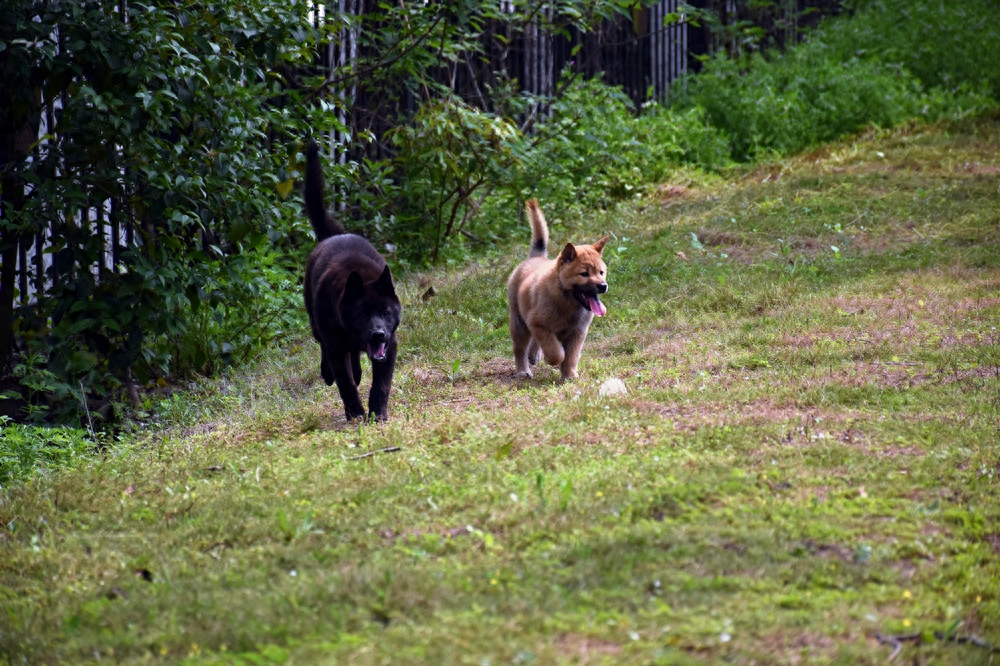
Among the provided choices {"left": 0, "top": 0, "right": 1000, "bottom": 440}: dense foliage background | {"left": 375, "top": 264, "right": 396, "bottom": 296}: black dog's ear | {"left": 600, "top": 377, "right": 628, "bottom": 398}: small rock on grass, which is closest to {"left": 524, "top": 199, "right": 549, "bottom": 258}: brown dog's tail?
{"left": 0, "top": 0, "right": 1000, "bottom": 440}: dense foliage background

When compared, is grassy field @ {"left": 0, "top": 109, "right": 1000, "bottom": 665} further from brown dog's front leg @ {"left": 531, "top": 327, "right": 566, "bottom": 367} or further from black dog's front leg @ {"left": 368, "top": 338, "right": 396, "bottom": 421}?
brown dog's front leg @ {"left": 531, "top": 327, "right": 566, "bottom": 367}

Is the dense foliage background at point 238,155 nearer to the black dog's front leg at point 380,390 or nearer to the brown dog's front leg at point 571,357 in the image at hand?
the black dog's front leg at point 380,390

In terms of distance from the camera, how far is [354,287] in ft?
19.6

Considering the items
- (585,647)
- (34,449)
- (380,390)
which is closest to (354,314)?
(380,390)

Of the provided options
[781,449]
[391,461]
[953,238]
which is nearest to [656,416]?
[781,449]

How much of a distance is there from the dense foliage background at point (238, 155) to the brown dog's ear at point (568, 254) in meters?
1.99

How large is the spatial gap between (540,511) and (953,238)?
267 inches

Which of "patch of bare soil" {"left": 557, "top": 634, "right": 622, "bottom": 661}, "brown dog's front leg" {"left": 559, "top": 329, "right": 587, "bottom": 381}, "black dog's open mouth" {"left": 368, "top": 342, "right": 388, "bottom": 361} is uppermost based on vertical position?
"black dog's open mouth" {"left": 368, "top": 342, "right": 388, "bottom": 361}

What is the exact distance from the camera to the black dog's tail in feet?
23.7

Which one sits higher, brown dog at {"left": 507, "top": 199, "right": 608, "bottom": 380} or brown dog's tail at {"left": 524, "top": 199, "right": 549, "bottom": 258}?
brown dog's tail at {"left": 524, "top": 199, "right": 549, "bottom": 258}

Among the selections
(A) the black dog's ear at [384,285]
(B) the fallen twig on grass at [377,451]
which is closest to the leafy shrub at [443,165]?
(A) the black dog's ear at [384,285]

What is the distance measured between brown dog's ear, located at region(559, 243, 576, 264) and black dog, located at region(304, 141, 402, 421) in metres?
1.16

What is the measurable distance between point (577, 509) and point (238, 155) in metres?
3.99

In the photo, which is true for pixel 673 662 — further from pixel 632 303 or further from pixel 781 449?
pixel 632 303
